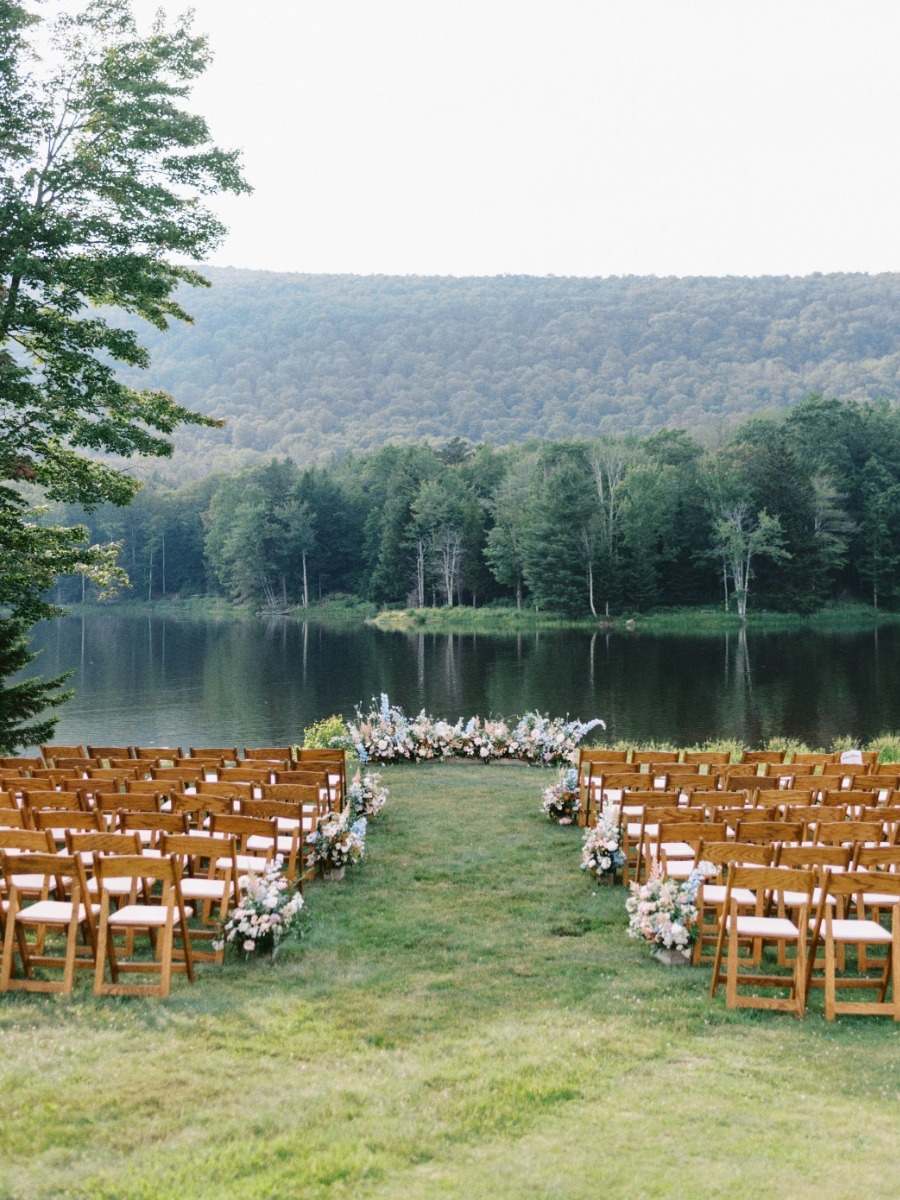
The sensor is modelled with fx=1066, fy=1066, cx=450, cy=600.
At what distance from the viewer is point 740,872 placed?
6.53m

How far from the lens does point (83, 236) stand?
1658 cm

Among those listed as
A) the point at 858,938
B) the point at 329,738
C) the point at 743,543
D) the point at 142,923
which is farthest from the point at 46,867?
the point at 743,543

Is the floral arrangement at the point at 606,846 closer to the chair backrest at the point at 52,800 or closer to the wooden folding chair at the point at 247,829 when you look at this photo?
the wooden folding chair at the point at 247,829

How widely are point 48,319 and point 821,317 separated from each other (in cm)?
15828

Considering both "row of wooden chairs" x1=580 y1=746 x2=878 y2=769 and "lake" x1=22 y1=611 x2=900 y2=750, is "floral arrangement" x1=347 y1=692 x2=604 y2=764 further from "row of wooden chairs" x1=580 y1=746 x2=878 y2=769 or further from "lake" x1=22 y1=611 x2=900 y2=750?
"lake" x1=22 y1=611 x2=900 y2=750

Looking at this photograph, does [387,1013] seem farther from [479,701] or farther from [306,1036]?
[479,701]

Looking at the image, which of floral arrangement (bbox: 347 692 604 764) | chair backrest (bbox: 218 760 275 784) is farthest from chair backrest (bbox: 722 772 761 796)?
floral arrangement (bbox: 347 692 604 764)

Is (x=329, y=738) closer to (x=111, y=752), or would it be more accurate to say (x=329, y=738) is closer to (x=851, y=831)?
(x=111, y=752)

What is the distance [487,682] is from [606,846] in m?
30.0

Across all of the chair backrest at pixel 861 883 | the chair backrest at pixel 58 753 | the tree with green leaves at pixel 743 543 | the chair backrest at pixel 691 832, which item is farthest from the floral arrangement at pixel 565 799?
the tree with green leaves at pixel 743 543

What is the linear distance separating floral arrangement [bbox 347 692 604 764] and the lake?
374 inches

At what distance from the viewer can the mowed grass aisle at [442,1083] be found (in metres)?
4.12

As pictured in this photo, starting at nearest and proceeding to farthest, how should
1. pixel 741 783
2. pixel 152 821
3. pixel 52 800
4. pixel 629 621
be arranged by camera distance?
pixel 152 821, pixel 52 800, pixel 741 783, pixel 629 621

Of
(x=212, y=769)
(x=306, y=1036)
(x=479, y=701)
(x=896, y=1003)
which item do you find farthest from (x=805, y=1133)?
(x=479, y=701)
